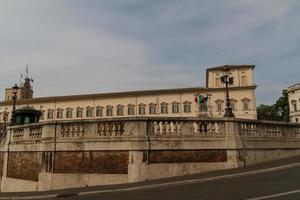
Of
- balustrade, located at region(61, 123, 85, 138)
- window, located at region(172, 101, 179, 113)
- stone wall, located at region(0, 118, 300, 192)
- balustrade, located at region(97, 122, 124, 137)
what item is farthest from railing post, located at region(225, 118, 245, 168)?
window, located at region(172, 101, 179, 113)

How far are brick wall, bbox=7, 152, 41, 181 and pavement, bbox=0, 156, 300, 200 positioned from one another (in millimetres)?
2717

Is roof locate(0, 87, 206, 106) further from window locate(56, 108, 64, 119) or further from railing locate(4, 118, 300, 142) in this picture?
railing locate(4, 118, 300, 142)

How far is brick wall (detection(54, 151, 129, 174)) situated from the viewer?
14578 mm

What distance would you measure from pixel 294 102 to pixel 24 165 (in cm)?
8066

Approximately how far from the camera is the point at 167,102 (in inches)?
3671

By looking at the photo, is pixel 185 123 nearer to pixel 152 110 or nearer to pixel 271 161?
pixel 271 161

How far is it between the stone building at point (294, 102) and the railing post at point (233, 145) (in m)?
74.8

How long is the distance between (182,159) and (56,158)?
5967mm

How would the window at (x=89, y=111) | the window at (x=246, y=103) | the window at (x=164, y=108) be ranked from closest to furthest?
the window at (x=246, y=103) < the window at (x=164, y=108) < the window at (x=89, y=111)

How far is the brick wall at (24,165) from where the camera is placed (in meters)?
16.2

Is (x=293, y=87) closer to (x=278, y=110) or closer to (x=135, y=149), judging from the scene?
(x=278, y=110)

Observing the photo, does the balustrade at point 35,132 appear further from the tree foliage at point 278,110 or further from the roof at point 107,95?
the tree foliage at point 278,110

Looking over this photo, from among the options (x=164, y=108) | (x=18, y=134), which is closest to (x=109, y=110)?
(x=164, y=108)

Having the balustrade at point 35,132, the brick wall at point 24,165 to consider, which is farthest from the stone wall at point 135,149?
the balustrade at point 35,132
